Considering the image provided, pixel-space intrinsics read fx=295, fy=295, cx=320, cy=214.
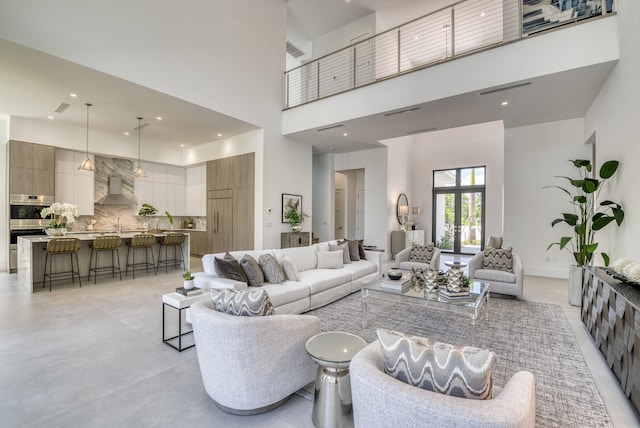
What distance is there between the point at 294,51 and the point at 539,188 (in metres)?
8.10

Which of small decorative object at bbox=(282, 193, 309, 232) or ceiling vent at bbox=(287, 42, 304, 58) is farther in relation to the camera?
ceiling vent at bbox=(287, 42, 304, 58)

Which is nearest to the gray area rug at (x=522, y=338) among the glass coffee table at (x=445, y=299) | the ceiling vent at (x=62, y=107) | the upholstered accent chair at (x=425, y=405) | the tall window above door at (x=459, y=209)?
the glass coffee table at (x=445, y=299)

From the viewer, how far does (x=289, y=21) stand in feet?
27.2

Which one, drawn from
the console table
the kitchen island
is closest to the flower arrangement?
the kitchen island

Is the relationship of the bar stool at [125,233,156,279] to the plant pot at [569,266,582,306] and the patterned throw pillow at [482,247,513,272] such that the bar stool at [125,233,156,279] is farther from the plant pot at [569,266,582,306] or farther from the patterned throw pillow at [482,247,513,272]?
the plant pot at [569,266,582,306]

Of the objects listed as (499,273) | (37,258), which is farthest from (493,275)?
(37,258)

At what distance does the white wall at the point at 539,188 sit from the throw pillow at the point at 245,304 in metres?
6.80

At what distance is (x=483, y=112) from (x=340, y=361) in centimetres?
580

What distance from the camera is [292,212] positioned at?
25.1 ft

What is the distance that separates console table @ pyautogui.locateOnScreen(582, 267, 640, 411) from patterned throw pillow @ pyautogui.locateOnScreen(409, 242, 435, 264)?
2.47 metres

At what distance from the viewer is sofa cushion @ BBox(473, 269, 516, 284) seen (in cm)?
455

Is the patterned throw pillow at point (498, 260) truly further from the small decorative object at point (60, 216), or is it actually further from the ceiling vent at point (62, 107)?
the ceiling vent at point (62, 107)

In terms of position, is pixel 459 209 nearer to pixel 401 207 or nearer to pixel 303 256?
pixel 401 207

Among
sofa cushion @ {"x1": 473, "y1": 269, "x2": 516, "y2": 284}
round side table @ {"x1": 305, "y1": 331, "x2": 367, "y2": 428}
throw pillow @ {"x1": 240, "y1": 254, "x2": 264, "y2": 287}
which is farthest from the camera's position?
sofa cushion @ {"x1": 473, "y1": 269, "x2": 516, "y2": 284}
